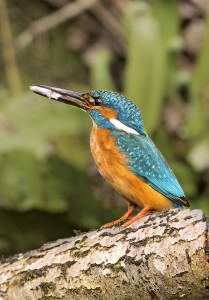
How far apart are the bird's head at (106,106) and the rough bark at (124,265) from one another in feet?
2.30

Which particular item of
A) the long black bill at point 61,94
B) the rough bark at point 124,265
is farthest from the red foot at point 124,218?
the long black bill at point 61,94

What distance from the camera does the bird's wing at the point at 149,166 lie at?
3.69 m

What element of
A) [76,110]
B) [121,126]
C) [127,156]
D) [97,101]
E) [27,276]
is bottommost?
[27,276]

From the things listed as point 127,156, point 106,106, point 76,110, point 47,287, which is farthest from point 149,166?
point 76,110

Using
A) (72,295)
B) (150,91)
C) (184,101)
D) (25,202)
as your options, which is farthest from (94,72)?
(72,295)

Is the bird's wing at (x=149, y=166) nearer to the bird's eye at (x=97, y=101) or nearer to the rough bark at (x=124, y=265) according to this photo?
the bird's eye at (x=97, y=101)

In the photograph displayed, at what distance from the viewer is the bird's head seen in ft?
13.0

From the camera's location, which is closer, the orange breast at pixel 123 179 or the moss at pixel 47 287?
the moss at pixel 47 287

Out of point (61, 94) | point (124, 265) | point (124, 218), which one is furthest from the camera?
point (61, 94)

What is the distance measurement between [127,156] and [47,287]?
0.77 m

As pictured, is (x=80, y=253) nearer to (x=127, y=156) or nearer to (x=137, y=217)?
(x=137, y=217)

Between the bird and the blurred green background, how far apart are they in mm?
2063

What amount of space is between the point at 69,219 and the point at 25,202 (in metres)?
0.34

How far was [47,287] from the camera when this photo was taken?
3.32 meters
